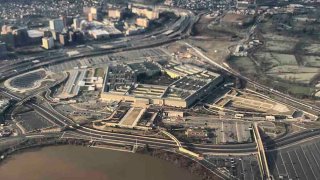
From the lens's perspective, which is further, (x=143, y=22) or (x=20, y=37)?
(x=143, y=22)

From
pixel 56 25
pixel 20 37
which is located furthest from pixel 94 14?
pixel 20 37

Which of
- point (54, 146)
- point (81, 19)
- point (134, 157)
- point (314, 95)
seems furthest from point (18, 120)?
point (81, 19)

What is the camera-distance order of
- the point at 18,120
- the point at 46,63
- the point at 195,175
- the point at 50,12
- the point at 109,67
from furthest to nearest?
the point at 50,12 < the point at 46,63 < the point at 109,67 < the point at 18,120 < the point at 195,175

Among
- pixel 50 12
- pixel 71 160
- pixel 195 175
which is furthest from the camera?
pixel 50 12

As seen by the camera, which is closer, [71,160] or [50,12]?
[71,160]

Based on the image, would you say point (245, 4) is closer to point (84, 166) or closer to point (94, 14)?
point (94, 14)

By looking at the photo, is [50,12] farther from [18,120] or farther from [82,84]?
[18,120]

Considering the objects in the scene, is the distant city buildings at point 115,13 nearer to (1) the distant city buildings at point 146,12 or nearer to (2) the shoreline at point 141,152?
(1) the distant city buildings at point 146,12
